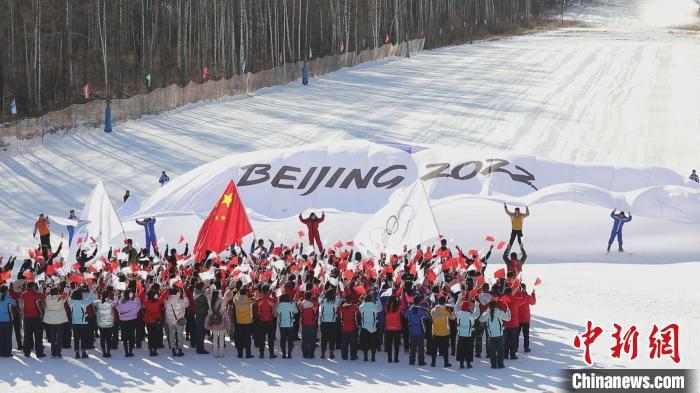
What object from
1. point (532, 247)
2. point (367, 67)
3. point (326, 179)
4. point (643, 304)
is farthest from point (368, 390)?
point (367, 67)

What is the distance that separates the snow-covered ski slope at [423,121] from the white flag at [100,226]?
5.95 meters

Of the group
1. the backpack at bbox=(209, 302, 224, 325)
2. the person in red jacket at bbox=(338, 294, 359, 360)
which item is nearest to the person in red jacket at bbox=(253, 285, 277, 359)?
the backpack at bbox=(209, 302, 224, 325)

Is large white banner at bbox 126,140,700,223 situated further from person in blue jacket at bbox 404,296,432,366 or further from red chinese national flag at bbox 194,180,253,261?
person in blue jacket at bbox 404,296,432,366

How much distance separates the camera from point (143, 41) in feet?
174

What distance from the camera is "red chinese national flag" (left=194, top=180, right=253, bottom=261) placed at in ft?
63.2

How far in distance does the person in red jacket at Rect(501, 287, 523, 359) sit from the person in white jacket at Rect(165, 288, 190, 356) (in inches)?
182

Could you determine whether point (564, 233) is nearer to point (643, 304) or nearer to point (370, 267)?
point (643, 304)

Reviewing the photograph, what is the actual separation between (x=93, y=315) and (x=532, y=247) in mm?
11827

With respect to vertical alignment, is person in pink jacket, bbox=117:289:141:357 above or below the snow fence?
below

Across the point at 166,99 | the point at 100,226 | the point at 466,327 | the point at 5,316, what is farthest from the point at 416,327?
the point at 166,99

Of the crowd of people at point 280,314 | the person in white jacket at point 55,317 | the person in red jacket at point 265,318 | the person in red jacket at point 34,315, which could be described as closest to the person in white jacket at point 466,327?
the crowd of people at point 280,314

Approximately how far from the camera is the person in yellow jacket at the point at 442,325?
46.7 feet

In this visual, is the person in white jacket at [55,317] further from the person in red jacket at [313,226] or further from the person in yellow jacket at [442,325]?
the person in red jacket at [313,226]

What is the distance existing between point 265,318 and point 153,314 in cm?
163
